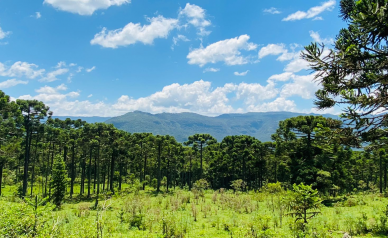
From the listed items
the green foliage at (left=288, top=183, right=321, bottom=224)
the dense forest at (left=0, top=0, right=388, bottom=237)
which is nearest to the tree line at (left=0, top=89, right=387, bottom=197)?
the dense forest at (left=0, top=0, right=388, bottom=237)

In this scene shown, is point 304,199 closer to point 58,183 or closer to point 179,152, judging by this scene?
point 58,183

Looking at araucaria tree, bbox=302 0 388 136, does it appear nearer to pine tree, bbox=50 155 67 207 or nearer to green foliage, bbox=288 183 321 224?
green foliage, bbox=288 183 321 224

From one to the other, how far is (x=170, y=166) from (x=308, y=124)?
2776 centimetres

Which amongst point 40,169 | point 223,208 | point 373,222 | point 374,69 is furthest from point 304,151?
point 40,169

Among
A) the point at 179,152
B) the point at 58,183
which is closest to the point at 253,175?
the point at 179,152

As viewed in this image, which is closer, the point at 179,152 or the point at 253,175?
the point at 179,152

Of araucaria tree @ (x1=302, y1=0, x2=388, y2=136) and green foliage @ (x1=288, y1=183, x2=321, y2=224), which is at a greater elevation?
araucaria tree @ (x1=302, y1=0, x2=388, y2=136)

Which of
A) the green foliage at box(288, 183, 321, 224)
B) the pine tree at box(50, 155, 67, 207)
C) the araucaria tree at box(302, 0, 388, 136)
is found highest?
the araucaria tree at box(302, 0, 388, 136)

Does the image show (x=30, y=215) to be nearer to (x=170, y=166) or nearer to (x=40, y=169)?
(x=170, y=166)

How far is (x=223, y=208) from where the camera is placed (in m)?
18.8

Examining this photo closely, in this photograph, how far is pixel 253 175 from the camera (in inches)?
2018

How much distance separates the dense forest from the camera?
7.59 meters

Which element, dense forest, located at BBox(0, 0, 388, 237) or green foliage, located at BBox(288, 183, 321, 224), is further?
green foliage, located at BBox(288, 183, 321, 224)

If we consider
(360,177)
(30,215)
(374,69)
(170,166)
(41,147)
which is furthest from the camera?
(360,177)
